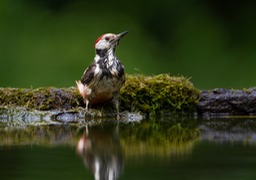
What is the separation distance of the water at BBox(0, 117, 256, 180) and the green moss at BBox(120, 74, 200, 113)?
1.37ft

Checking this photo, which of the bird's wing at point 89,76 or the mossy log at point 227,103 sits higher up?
the bird's wing at point 89,76

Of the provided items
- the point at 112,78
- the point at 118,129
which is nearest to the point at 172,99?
the point at 112,78

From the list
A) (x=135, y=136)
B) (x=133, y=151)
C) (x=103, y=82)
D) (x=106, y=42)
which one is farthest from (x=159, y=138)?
(x=106, y=42)

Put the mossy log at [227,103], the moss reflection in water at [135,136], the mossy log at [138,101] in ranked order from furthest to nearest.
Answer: the mossy log at [227,103], the mossy log at [138,101], the moss reflection in water at [135,136]

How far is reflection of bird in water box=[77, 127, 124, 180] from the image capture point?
11.2 ft

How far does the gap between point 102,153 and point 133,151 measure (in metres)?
0.18

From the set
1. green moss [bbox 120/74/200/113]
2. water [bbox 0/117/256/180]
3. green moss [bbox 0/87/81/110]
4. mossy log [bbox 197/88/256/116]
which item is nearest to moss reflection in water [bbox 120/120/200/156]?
water [bbox 0/117/256/180]

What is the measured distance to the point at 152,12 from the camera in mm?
10438

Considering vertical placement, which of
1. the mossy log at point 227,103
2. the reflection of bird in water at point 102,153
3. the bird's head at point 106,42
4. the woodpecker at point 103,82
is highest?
the bird's head at point 106,42

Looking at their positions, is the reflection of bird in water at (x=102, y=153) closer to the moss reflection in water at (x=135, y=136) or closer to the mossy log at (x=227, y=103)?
the moss reflection in water at (x=135, y=136)

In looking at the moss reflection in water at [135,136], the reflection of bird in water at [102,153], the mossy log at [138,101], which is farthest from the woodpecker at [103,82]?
the reflection of bird in water at [102,153]

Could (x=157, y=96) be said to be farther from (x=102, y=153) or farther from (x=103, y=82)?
(x=102, y=153)

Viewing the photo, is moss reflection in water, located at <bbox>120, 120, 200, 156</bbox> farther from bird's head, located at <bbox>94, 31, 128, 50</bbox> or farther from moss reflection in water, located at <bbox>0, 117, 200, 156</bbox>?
bird's head, located at <bbox>94, 31, 128, 50</bbox>

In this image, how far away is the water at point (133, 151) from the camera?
11.1 feet
